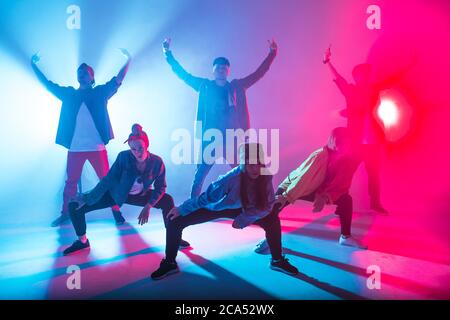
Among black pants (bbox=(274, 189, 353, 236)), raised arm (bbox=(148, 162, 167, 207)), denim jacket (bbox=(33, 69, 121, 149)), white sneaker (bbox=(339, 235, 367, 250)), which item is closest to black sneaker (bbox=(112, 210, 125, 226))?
denim jacket (bbox=(33, 69, 121, 149))

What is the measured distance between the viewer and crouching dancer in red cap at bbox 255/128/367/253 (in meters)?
2.52

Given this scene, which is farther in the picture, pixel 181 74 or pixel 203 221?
pixel 181 74

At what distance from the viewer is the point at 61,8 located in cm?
449

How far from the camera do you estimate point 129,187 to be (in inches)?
98.3

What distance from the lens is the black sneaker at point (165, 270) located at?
80.5 inches

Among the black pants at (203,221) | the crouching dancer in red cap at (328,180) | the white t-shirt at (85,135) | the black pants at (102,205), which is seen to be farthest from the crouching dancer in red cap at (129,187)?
the white t-shirt at (85,135)

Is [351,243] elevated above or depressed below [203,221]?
below

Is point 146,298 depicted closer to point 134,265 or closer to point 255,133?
point 134,265

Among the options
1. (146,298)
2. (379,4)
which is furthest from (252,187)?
(379,4)

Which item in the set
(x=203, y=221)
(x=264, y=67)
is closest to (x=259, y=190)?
(x=203, y=221)

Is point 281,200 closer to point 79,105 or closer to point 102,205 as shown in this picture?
point 102,205

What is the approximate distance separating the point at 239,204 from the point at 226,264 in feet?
1.83

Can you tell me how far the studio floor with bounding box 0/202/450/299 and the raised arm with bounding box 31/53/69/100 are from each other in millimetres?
1650

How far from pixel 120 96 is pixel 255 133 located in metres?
2.36
